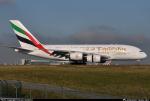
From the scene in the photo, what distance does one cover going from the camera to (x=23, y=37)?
11250 cm

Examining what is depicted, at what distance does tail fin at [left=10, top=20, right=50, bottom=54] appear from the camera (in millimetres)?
109625

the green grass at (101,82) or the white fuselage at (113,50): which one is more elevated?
the white fuselage at (113,50)

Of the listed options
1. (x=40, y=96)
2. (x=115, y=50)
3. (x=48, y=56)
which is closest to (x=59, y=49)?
(x=48, y=56)

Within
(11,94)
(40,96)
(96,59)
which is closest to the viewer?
(11,94)

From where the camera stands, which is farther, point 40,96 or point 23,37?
point 23,37

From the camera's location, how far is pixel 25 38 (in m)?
112

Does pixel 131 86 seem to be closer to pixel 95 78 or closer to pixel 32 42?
pixel 95 78

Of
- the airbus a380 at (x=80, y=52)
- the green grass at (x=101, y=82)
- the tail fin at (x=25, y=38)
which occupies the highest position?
the tail fin at (x=25, y=38)

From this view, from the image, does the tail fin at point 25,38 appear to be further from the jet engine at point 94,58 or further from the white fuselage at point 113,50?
the jet engine at point 94,58

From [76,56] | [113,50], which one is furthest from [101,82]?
[113,50]

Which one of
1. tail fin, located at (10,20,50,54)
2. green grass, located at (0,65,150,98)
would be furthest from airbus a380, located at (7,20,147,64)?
green grass, located at (0,65,150,98)

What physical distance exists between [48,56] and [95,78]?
50.6 meters

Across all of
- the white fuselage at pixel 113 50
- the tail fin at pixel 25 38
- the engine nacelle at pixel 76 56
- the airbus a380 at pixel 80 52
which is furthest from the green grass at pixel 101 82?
the tail fin at pixel 25 38

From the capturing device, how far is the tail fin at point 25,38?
110m
